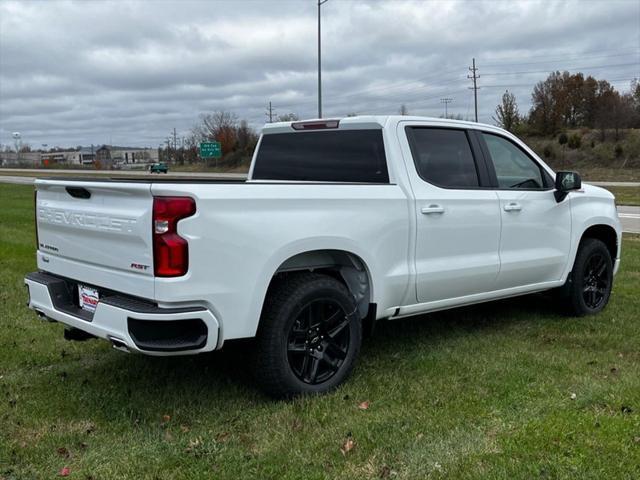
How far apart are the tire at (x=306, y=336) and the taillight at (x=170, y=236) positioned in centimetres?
73

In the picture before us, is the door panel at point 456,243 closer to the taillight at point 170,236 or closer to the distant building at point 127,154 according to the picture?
the taillight at point 170,236

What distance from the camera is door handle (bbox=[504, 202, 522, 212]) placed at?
18.0 feet

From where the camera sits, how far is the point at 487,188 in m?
5.43

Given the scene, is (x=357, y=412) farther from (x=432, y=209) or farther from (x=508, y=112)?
(x=508, y=112)

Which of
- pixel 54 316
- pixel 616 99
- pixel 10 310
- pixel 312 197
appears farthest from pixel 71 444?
pixel 616 99

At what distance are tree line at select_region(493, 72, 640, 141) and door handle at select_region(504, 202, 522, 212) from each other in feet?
185

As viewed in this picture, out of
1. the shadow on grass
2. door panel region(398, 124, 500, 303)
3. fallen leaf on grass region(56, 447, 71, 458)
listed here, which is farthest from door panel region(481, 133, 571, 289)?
fallen leaf on grass region(56, 447, 71, 458)

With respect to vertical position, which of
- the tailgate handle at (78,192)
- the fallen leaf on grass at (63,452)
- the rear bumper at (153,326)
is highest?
the tailgate handle at (78,192)

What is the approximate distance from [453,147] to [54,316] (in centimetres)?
322

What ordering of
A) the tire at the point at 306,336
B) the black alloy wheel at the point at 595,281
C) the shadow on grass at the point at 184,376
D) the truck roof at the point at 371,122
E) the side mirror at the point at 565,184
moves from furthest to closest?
the black alloy wheel at the point at 595,281, the side mirror at the point at 565,184, the truck roof at the point at 371,122, the shadow on grass at the point at 184,376, the tire at the point at 306,336

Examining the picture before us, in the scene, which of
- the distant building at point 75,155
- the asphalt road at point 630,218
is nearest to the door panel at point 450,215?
the asphalt road at point 630,218

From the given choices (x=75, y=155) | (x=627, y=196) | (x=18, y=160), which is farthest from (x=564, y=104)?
(x=75, y=155)

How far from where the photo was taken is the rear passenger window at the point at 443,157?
16.6 feet

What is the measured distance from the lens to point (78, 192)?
4.18 m
